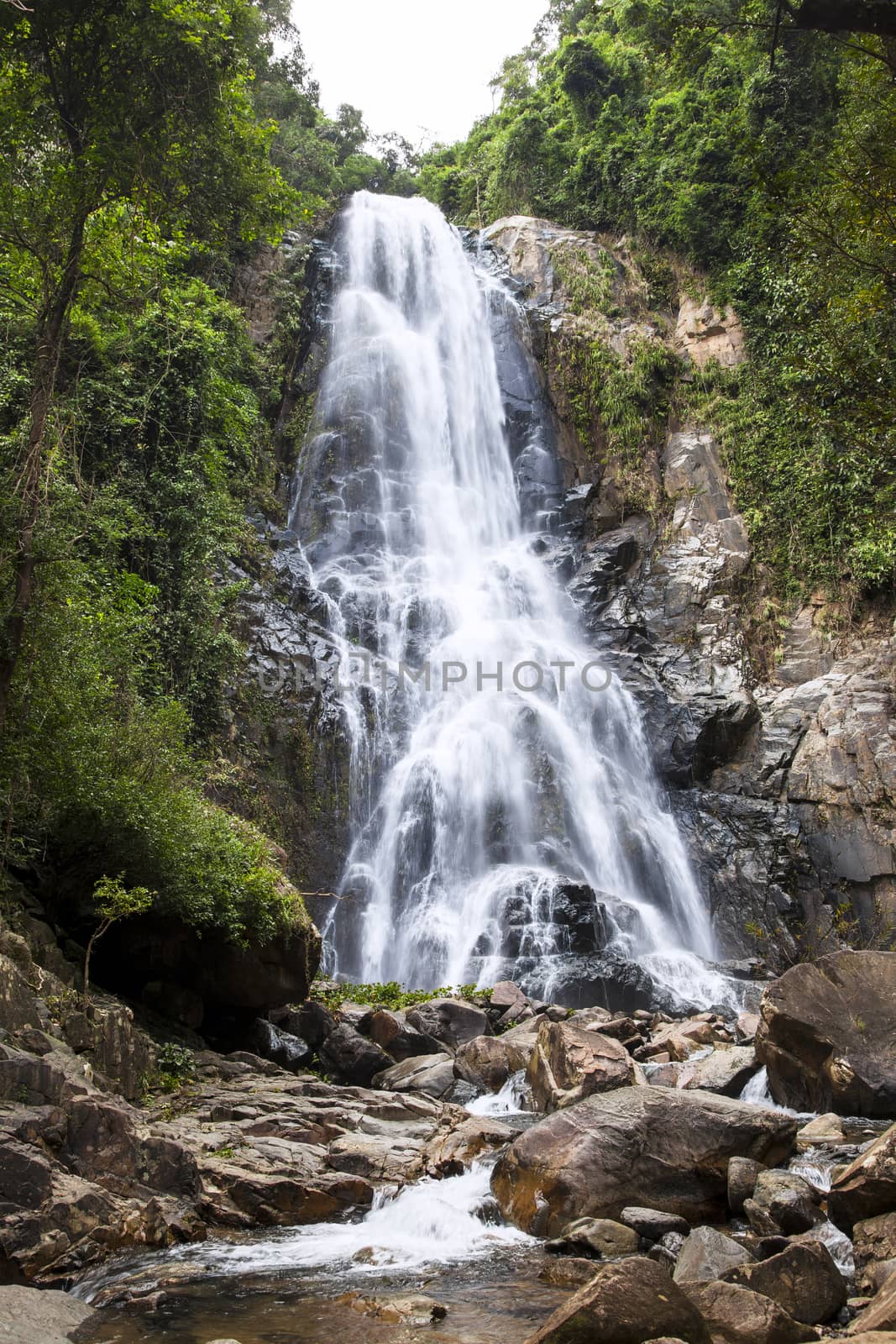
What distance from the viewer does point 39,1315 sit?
4.27m

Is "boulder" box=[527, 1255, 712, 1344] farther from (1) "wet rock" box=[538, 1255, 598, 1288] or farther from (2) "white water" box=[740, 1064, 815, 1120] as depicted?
(2) "white water" box=[740, 1064, 815, 1120]

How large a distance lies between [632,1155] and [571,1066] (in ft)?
6.97

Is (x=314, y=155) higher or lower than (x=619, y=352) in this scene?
higher

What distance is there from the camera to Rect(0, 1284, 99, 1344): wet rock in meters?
4.03

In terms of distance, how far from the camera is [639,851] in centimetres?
1705

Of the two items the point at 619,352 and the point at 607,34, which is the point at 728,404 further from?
the point at 607,34

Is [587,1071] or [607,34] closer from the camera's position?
[587,1071]

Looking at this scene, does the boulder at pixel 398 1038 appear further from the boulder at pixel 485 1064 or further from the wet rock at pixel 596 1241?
the wet rock at pixel 596 1241

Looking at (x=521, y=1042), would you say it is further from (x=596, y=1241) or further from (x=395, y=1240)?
(x=596, y=1241)

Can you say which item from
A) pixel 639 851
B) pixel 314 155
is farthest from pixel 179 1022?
pixel 314 155

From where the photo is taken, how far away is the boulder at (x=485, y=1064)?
967 centimetres

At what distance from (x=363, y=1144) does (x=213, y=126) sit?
10376 millimetres

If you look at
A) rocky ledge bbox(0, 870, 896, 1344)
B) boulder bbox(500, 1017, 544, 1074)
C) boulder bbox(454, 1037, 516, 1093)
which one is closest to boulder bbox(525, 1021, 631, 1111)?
rocky ledge bbox(0, 870, 896, 1344)

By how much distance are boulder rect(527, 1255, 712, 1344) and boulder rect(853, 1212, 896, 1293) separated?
4.05 feet
